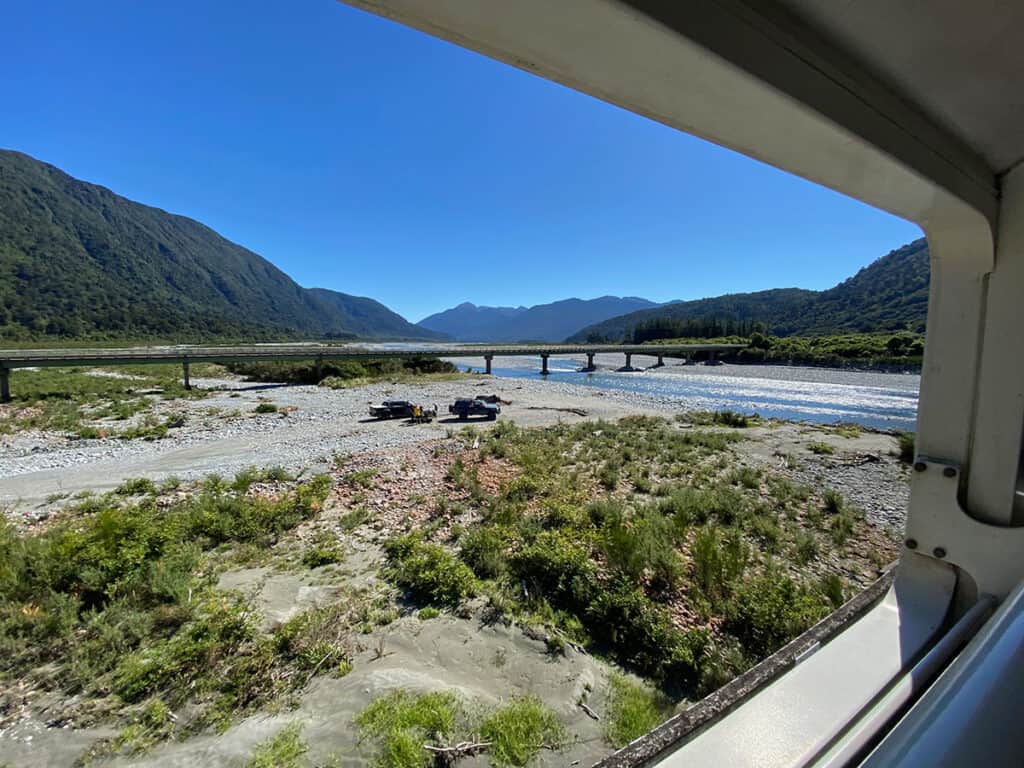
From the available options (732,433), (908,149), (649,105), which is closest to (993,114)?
(908,149)

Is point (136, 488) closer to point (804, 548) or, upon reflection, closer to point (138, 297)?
point (804, 548)

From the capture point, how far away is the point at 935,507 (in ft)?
6.83

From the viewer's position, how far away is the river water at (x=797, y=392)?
86.2 feet

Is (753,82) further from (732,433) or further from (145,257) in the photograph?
(145,257)

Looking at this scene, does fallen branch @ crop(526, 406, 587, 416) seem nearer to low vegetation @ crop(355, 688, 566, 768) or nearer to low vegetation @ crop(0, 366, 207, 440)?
low vegetation @ crop(0, 366, 207, 440)

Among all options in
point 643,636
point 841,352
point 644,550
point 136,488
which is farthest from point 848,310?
point 136,488

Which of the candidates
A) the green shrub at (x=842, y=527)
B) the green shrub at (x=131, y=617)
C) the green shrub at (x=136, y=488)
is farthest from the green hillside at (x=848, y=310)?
the green shrub at (x=136, y=488)

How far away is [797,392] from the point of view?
37.6 metres

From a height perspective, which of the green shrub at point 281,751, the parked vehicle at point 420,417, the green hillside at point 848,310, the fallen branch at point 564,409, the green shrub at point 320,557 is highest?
the green hillside at point 848,310

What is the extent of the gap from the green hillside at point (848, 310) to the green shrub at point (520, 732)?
336ft

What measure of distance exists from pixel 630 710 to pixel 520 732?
0.93 meters

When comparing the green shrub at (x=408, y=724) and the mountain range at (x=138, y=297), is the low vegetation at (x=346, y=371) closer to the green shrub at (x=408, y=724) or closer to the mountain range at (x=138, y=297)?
the green shrub at (x=408, y=724)

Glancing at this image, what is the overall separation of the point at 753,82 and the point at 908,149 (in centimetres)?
88

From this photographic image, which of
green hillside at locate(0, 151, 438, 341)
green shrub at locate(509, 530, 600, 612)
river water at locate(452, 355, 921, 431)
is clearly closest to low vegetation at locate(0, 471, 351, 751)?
green shrub at locate(509, 530, 600, 612)
